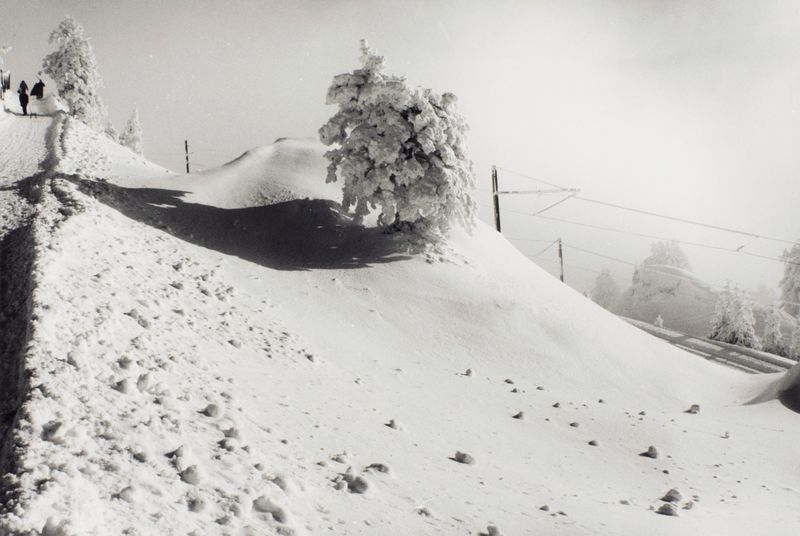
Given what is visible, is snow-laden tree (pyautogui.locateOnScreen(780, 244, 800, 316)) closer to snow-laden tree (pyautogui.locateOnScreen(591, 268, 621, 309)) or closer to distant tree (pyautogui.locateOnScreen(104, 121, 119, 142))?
snow-laden tree (pyautogui.locateOnScreen(591, 268, 621, 309))

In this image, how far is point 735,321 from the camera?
151 feet

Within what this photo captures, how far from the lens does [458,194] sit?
1648cm

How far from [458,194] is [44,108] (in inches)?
1677

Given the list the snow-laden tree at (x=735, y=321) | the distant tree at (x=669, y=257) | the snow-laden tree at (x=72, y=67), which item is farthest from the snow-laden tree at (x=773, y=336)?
the snow-laden tree at (x=72, y=67)

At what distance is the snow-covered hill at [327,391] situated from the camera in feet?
13.6

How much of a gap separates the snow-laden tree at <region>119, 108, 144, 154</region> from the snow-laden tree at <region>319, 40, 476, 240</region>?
70.3 metres

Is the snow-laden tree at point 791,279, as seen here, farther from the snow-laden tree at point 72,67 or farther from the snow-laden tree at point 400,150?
the snow-laden tree at point 72,67

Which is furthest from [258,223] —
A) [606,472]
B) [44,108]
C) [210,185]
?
[44,108]

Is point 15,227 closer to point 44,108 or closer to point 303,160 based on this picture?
point 303,160

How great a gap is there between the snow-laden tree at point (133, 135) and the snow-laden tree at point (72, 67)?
96.7ft

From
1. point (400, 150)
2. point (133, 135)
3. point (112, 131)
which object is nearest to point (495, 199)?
point (400, 150)

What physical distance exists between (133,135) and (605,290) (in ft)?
262

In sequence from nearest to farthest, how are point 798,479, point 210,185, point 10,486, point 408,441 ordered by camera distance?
1. point 10,486
2. point 408,441
3. point 798,479
4. point 210,185

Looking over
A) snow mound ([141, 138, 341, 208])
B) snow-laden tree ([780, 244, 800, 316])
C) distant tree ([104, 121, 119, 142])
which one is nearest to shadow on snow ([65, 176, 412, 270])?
snow mound ([141, 138, 341, 208])
